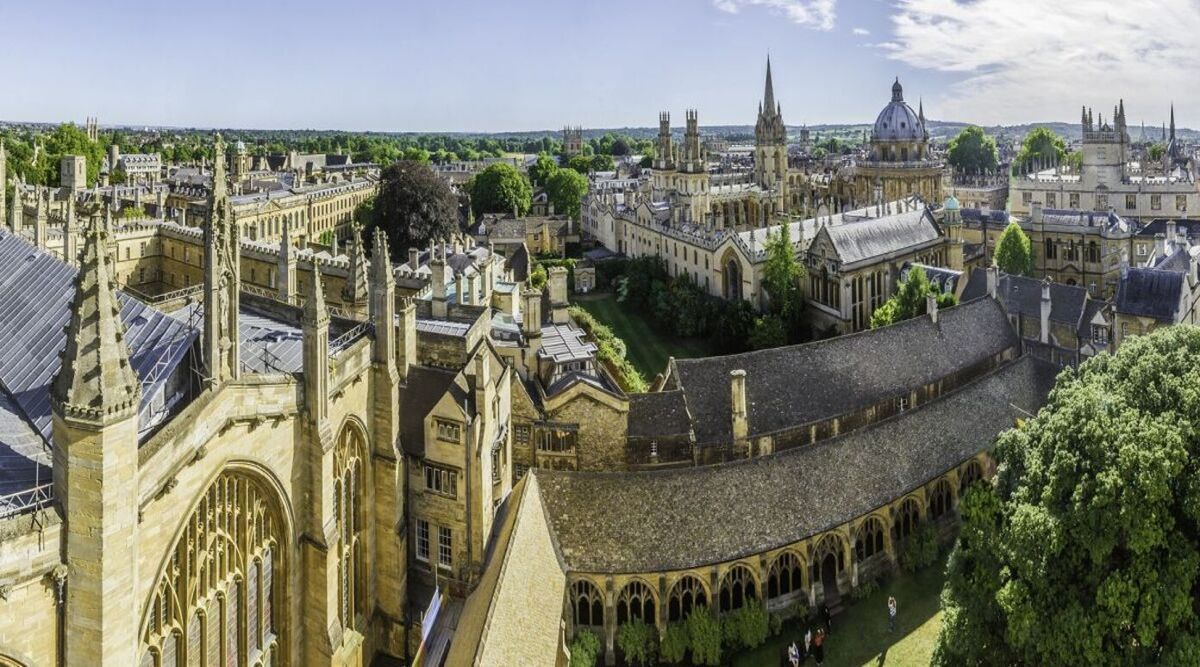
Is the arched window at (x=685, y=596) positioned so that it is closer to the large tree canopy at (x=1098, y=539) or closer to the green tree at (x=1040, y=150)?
the large tree canopy at (x=1098, y=539)

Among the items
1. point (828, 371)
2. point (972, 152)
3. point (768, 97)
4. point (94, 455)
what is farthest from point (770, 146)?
point (94, 455)

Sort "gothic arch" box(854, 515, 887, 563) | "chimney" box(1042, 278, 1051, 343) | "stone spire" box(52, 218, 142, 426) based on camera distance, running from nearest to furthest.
A: "stone spire" box(52, 218, 142, 426) → "gothic arch" box(854, 515, 887, 563) → "chimney" box(1042, 278, 1051, 343)

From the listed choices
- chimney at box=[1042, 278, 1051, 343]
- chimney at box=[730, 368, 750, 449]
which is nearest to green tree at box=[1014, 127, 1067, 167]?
chimney at box=[1042, 278, 1051, 343]

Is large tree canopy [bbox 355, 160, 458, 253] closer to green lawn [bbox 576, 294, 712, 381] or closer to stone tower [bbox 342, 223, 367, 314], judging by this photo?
green lawn [bbox 576, 294, 712, 381]

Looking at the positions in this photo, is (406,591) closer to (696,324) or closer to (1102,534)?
A: (1102,534)

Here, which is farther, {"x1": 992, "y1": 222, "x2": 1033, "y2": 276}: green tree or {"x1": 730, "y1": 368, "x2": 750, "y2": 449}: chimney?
{"x1": 992, "y1": 222, "x2": 1033, "y2": 276}: green tree

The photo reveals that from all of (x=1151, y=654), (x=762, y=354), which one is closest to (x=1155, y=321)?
(x=762, y=354)

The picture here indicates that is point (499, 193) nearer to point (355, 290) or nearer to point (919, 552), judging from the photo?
point (355, 290)
